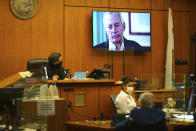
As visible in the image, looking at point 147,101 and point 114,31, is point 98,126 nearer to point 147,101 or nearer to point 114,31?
point 147,101

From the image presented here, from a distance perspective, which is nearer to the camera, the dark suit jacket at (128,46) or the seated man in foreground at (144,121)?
the seated man in foreground at (144,121)

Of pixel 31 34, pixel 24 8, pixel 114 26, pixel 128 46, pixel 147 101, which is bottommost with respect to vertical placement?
pixel 147 101

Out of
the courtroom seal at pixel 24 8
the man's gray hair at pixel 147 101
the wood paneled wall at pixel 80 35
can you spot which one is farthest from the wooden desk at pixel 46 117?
the courtroom seal at pixel 24 8

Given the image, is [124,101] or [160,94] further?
[160,94]

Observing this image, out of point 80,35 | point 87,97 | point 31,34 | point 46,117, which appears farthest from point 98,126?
point 80,35

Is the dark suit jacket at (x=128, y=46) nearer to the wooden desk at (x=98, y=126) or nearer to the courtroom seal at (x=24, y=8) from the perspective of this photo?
the courtroom seal at (x=24, y=8)

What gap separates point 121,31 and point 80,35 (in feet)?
3.25

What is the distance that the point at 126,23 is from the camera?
8992mm

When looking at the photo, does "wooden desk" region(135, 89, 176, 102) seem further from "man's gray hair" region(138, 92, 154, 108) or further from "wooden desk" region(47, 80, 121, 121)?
"man's gray hair" region(138, 92, 154, 108)

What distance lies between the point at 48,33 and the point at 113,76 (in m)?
2.03

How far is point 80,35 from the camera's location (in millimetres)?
8859


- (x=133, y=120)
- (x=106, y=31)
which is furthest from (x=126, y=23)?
(x=133, y=120)

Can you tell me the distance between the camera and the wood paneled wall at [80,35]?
27.0 feet

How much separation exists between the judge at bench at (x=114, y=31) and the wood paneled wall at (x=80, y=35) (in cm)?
25
